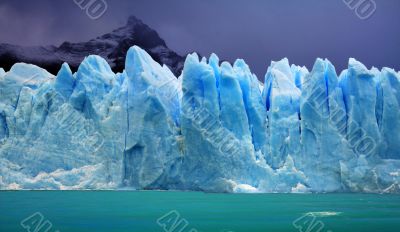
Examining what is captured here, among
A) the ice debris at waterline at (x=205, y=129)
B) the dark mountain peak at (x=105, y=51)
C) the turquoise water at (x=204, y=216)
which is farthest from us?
the dark mountain peak at (x=105, y=51)

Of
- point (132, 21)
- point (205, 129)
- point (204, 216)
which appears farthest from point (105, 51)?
point (204, 216)

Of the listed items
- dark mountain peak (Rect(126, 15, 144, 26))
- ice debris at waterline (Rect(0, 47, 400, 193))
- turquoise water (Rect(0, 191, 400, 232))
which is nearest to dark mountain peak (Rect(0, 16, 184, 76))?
dark mountain peak (Rect(126, 15, 144, 26))

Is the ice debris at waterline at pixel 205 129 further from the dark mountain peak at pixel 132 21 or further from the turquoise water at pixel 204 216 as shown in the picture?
the dark mountain peak at pixel 132 21

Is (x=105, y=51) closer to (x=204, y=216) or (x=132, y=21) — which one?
(x=132, y=21)

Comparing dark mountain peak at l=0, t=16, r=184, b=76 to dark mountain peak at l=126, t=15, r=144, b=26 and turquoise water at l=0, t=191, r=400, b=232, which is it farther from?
turquoise water at l=0, t=191, r=400, b=232

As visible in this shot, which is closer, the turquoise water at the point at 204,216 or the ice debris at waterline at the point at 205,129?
the turquoise water at the point at 204,216

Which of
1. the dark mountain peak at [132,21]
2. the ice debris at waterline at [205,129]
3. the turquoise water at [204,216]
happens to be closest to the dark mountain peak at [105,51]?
the dark mountain peak at [132,21]

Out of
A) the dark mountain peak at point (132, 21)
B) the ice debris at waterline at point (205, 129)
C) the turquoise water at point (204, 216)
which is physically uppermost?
the dark mountain peak at point (132, 21)
